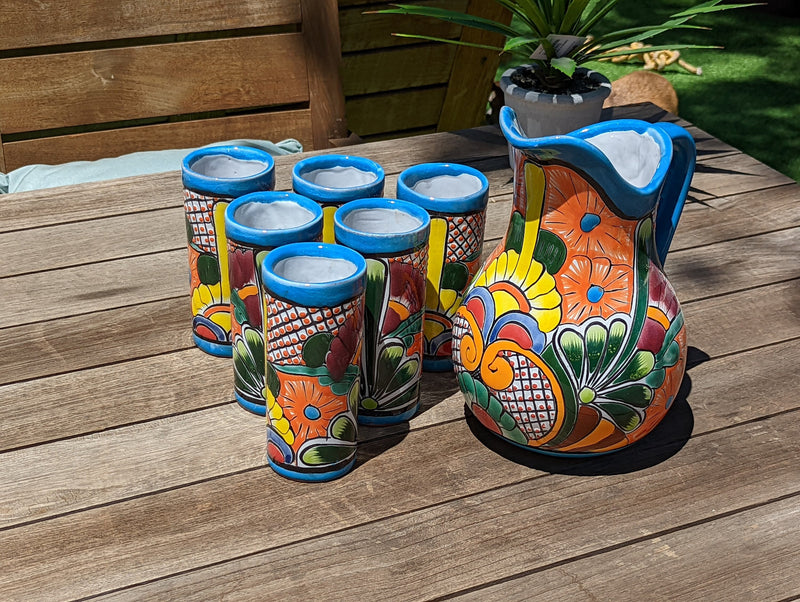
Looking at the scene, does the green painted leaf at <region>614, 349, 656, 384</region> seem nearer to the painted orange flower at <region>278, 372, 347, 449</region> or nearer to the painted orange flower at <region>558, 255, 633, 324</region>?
the painted orange flower at <region>558, 255, 633, 324</region>

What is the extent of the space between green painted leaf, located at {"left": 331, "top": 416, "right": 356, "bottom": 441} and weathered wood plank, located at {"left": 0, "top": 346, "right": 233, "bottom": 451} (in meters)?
0.19

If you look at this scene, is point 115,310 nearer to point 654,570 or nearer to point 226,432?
point 226,432

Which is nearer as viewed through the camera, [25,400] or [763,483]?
[763,483]

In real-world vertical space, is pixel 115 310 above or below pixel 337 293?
below

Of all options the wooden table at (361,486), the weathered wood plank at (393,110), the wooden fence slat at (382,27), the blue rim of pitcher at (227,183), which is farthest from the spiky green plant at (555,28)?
the weathered wood plank at (393,110)

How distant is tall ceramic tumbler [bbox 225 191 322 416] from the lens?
895 mm

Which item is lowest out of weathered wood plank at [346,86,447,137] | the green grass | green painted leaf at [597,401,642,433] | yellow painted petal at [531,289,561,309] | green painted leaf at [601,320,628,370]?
the green grass

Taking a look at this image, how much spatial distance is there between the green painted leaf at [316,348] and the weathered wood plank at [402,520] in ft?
0.46

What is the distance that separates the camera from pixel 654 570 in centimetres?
80

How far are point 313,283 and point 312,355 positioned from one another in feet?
0.23

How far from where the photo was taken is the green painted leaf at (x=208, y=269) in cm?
105

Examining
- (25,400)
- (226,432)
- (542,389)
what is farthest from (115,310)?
(542,389)

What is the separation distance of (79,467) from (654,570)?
1.81 feet

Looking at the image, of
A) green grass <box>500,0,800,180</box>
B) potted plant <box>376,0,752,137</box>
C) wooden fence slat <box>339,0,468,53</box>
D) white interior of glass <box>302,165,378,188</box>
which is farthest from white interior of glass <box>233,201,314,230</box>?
green grass <box>500,0,800,180</box>
